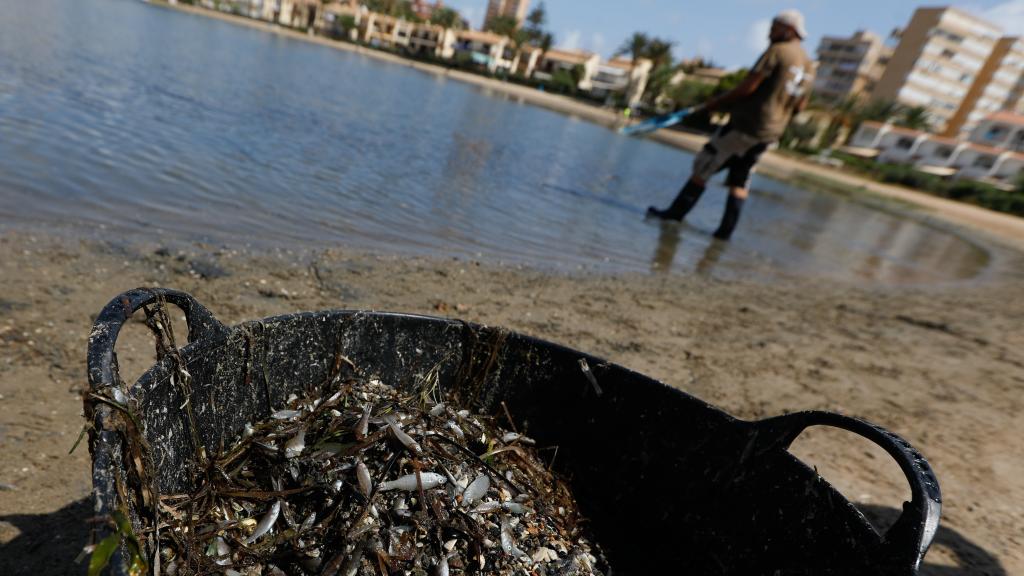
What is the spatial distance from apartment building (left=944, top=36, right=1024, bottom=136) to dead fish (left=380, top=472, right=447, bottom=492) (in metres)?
107

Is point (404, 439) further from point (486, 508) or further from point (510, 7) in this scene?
point (510, 7)

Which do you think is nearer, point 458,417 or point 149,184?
point 458,417

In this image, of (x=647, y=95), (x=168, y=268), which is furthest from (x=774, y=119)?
(x=647, y=95)

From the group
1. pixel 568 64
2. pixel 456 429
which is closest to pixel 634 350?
pixel 456 429

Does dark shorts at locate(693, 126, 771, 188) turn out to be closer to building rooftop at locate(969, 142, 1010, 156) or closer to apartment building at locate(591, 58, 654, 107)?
apartment building at locate(591, 58, 654, 107)

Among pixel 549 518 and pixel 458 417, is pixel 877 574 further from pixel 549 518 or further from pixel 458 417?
pixel 458 417

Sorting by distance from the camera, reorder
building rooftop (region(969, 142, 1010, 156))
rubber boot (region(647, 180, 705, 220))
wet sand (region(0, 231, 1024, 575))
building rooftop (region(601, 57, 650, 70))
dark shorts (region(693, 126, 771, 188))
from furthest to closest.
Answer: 1. building rooftop (region(601, 57, 650, 70))
2. building rooftop (region(969, 142, 1010, 156))
3. rubber boot (region(647, 180, 705, 220))
4. dark shorts (region(693, 126, 771, 188))
5. wet sand (region(0, 231, 1024, 575))

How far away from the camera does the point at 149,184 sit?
5.79m

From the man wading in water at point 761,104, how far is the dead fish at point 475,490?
7.47m

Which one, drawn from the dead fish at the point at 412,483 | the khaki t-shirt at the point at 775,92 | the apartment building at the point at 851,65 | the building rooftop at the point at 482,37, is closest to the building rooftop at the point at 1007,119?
the apartment building at the point at 851,65

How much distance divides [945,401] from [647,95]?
74.6 metres

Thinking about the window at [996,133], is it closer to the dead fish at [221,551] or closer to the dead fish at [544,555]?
the dead fish at [544,555]

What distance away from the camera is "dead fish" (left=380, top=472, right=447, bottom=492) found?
4.86 ft

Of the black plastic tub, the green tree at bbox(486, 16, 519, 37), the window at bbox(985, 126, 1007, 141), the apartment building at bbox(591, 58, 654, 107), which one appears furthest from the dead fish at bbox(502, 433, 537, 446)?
the green tree at bbox(486, 16, 519, 37)
